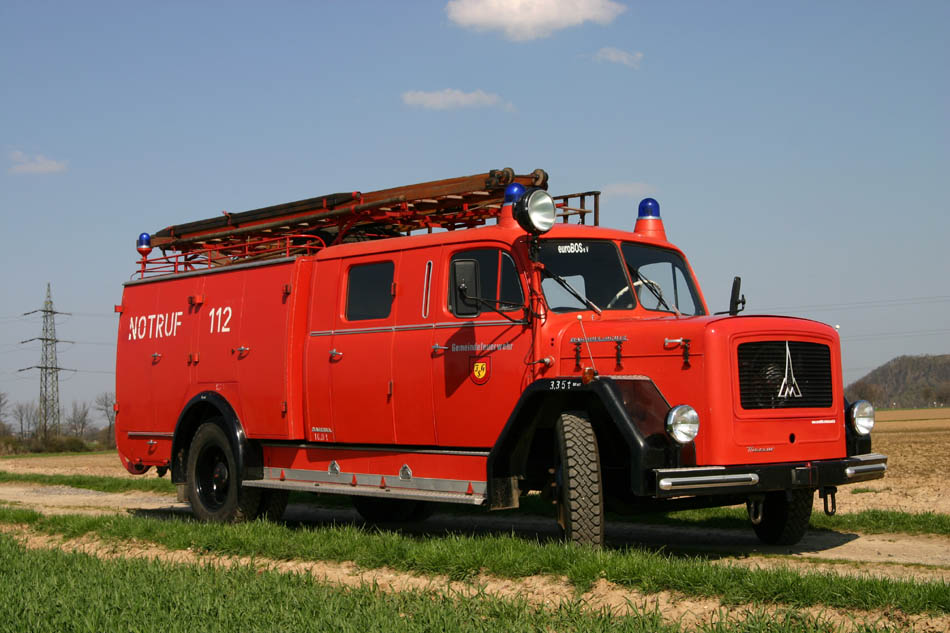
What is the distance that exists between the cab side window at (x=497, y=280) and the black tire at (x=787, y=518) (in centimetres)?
282

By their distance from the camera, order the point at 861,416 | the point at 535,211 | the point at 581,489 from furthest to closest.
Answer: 1. the point at 861,416
2. the point at 535,211
3. the point at 581,489

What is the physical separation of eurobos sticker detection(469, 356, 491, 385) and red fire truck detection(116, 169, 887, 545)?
0.02 metres

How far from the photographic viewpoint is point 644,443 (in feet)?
24.7

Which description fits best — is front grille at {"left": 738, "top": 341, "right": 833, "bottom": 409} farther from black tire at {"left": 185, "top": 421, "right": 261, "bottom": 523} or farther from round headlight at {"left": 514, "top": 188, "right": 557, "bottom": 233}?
black tire at {"left": 185, "top": 421, "right": 261, "bottom": 523}

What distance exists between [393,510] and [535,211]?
531cm

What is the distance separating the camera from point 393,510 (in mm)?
12359

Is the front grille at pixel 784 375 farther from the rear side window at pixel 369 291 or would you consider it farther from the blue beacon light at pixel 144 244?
the blue beacon light at pixel 144 244

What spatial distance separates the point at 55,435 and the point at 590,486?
2250 inches

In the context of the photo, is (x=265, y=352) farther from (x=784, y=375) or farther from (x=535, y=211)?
(x=784, y=375)

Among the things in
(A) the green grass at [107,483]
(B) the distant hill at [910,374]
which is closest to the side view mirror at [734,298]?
(A) the green grass at [107,483]

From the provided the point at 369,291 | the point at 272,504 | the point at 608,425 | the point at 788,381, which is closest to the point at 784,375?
the point at 788,381

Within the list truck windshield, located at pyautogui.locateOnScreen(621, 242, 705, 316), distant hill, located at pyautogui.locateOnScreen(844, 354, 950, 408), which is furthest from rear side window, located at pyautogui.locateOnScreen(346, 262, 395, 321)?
distant hill, located at pyautogui.locateOnScreen(844, 354, 950, 408)

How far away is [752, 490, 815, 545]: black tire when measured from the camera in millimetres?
9094

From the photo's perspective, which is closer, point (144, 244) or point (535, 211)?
point (535, 211)
